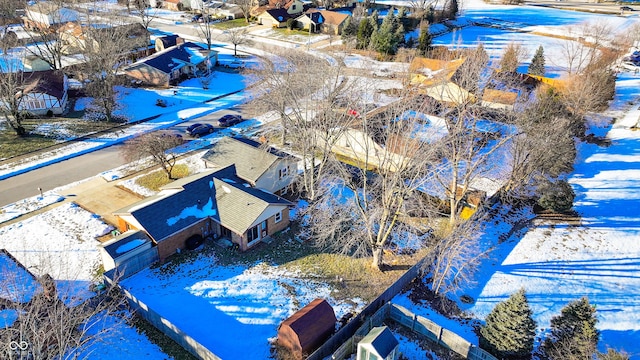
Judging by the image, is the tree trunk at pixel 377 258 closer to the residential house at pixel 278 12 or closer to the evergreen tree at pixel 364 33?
the evergreen tree at pixel 364 33

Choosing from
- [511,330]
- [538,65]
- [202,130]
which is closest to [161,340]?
[511,330]

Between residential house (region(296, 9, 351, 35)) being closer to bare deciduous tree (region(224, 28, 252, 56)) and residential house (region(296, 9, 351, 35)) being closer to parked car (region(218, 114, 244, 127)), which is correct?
bare deciduous tree (region(224, 28, 252, 56))

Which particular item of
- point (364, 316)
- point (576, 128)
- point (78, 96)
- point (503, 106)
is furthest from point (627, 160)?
point (78, 96)

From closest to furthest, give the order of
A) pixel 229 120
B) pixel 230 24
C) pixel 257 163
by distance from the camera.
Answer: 1. pixel 257 163
2. pixel 229 120
3. pixel 230 24

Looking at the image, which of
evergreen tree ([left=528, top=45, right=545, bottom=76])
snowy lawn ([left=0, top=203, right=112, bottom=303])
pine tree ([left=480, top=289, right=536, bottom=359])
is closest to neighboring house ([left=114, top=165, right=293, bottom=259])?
snowy lawn ([left=0, top=203, right=112, bottom=303])

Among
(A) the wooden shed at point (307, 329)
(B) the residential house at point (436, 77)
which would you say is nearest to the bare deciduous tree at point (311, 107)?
(A) the wooden shed at point (307, 329)

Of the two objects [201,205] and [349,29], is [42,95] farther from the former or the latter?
[349,29]
